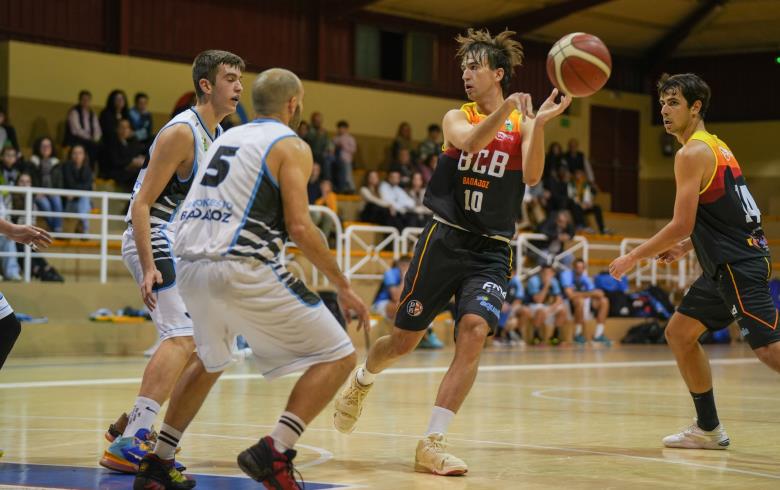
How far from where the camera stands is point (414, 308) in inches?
275

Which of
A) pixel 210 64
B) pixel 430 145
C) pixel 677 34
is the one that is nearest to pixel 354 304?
pixel 210 64

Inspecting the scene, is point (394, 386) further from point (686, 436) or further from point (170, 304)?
point (170, 304)

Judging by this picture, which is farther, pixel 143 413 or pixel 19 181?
pixel 19 181

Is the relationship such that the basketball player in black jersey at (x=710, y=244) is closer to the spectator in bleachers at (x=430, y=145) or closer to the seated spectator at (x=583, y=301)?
the seated spectator at (x=583, y=301)

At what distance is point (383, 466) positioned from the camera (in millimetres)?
6477

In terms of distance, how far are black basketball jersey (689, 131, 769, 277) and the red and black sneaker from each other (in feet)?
10.2

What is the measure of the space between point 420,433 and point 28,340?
8.65 meters

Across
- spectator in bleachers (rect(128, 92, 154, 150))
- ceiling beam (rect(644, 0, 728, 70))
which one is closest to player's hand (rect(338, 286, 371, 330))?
spectator in bleachers (rect(128, 92, 154, 150))

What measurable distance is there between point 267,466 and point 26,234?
8.10ft

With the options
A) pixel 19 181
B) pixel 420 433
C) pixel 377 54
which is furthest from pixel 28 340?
pixel 377 54

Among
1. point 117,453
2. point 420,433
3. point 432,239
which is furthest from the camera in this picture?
point 420,433

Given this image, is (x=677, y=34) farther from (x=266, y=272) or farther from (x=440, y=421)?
(x=266, y=272)

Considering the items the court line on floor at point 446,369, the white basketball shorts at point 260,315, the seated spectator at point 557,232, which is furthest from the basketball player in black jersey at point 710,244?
the seated spectator at point 557,232

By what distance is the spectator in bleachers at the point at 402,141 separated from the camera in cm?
2491
